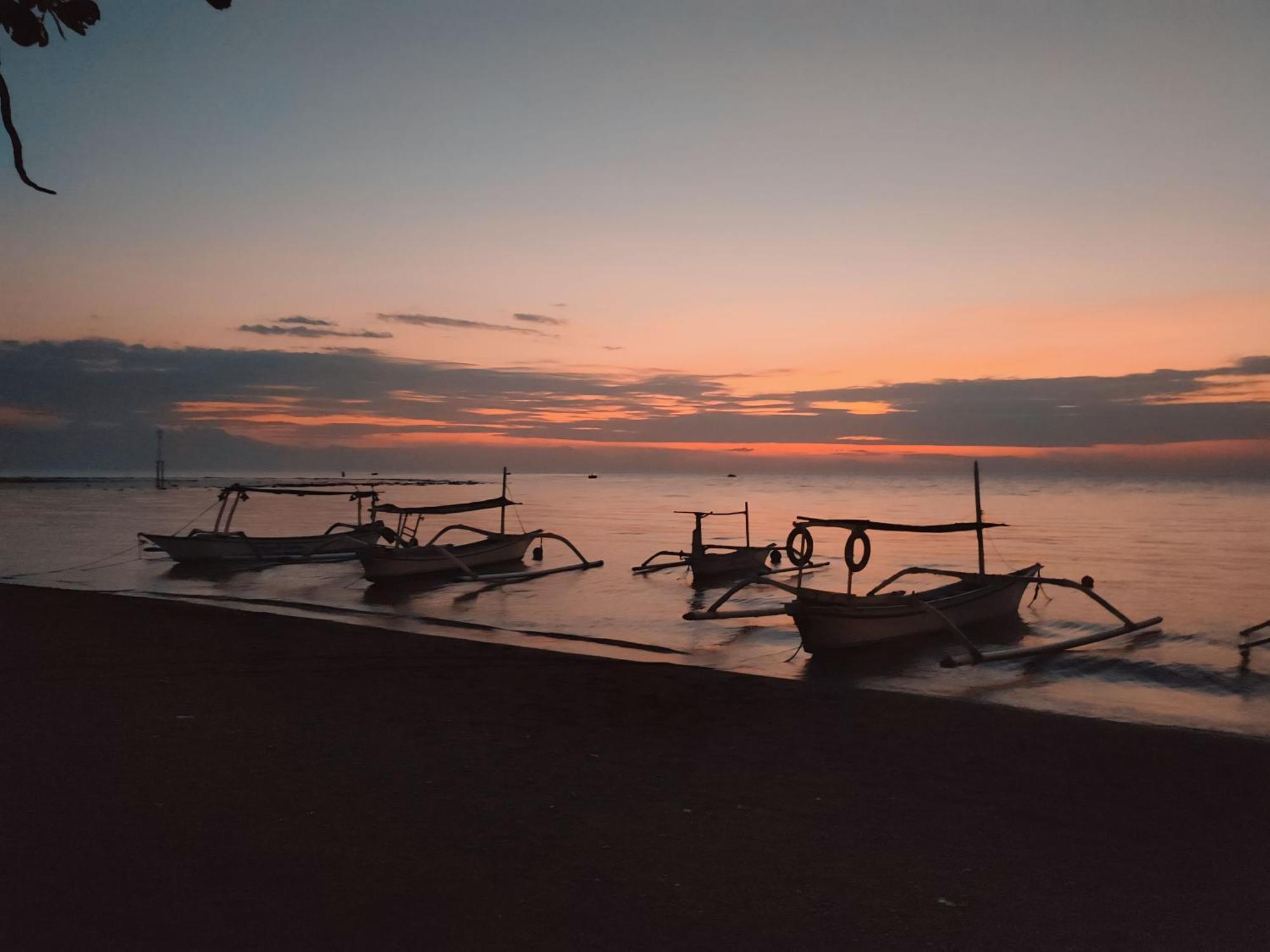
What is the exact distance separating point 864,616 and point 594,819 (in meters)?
12.1

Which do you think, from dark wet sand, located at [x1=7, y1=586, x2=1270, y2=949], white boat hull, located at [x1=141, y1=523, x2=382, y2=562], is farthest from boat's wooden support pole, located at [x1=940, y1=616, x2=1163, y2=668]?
white boat hull, located at [x1=141, y1=523, x2=382, y2=562]

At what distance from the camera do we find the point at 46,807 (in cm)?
659

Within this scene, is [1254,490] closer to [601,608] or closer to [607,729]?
[601,608]

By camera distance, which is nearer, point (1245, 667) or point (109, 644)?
point (109, 644)

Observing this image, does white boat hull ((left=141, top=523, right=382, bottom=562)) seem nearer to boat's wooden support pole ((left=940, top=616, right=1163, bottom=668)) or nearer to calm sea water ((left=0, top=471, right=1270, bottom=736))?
calm sea water ((left=0, top=471, right=1270, bottom=736))

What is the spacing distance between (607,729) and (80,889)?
19.2ft

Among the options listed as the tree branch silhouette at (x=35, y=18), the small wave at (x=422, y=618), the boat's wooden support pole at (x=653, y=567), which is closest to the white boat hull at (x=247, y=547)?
the small wave at (x=422, y=618)

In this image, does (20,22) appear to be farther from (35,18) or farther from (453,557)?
(453,557)

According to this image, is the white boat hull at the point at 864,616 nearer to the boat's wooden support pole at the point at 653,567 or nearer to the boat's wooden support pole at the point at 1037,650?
the boat's wooden support pole at the point at 1037,650

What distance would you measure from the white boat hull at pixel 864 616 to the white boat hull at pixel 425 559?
16991mm

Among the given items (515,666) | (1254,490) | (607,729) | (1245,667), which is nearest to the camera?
(607,729)

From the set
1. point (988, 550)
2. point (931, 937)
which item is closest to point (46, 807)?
point (931, 937)

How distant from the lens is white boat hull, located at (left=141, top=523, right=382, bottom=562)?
35531 mm

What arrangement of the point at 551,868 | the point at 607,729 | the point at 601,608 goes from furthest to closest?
the point at 601,608
the point at 607,729
the point at 551,868
